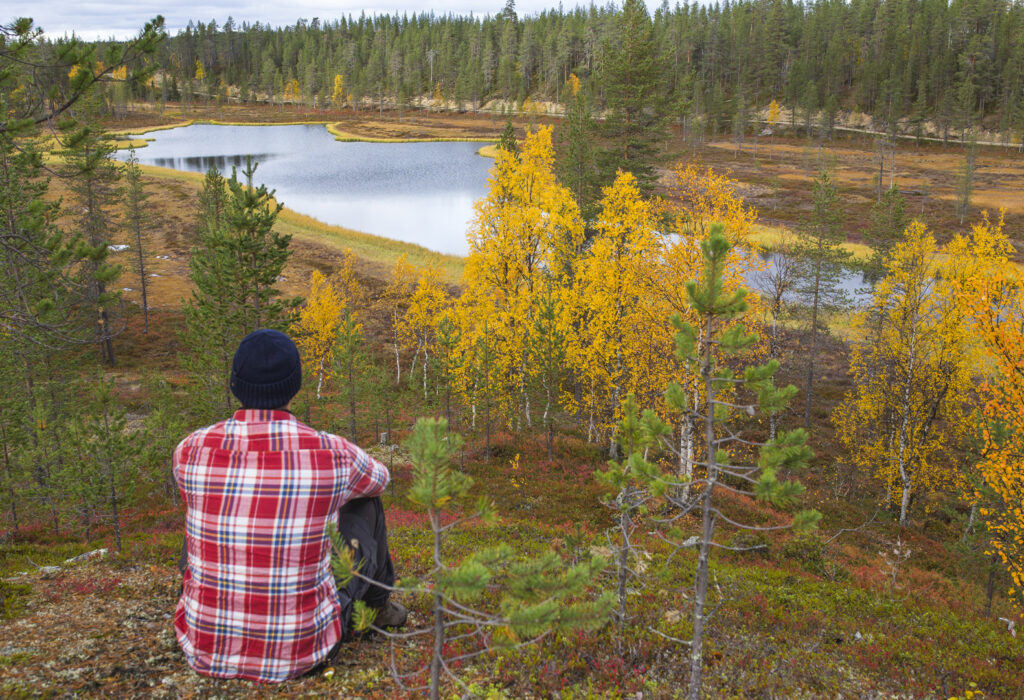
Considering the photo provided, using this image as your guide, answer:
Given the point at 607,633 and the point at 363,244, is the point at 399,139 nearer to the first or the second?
the point at 363,244

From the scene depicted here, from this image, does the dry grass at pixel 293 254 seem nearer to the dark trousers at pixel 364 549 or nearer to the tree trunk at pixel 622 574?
the tree trunk at pixel 622 574

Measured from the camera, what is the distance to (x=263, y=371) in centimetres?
412

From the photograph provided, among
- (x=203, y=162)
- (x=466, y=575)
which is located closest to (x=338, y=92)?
(x=203, y=162)

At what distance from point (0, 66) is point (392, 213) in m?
68.0

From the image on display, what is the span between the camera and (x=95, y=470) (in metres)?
15.0

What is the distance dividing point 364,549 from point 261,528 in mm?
968

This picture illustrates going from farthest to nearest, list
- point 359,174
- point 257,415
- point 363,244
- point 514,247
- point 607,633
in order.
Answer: point 359,174
point 363,244
point 514,247
point 607,633
point 257,415

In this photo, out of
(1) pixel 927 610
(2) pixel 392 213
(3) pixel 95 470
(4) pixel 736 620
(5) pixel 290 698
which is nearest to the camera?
(5) pixel 290 698

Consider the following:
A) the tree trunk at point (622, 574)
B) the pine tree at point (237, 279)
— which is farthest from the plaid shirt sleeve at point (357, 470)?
the pine tree at point (237, 279)

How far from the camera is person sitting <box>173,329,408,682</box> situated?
407cm

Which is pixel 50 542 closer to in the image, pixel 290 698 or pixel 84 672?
pixel 84 672

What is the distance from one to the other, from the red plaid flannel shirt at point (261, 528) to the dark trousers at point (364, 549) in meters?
0.44

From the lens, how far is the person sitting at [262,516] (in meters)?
4.07

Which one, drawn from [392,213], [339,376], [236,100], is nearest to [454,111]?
[236,100]
